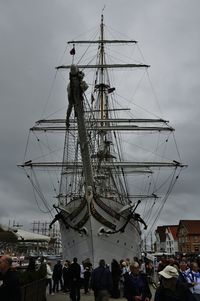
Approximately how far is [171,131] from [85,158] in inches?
502

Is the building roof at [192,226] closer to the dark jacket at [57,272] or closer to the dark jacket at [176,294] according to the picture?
the dark jacket at [57,272]

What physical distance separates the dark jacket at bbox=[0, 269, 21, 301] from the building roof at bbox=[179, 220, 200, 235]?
289 feet

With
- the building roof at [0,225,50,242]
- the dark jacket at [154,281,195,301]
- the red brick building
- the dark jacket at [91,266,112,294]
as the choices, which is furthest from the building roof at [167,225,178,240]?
the dark jacket at [154,281,195,301]

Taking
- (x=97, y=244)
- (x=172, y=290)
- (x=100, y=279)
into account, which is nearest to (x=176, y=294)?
(x=172, y=290)

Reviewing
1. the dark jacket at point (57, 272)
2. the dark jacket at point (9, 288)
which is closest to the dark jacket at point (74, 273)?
the dark jacket at point (57, 272)

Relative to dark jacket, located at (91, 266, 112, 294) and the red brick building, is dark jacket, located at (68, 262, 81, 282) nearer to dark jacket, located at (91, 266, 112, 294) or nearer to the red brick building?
dark jacket, located at (91, 266, 112, 294)

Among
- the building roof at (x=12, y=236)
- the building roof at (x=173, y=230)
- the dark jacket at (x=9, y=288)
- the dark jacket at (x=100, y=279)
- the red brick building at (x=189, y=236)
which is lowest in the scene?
the dark jacket at (x=9, y=288)

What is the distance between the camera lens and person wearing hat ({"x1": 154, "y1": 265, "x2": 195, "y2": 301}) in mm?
4137

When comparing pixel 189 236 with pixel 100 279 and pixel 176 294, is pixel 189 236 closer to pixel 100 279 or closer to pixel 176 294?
pixel 100 279

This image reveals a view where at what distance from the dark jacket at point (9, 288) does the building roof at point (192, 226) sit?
289 feet

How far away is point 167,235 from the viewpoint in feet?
359

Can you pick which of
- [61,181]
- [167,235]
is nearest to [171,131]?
[61,181]

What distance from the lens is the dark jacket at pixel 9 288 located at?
453 cm

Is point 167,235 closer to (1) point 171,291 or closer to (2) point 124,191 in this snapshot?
(2) point 124,191
